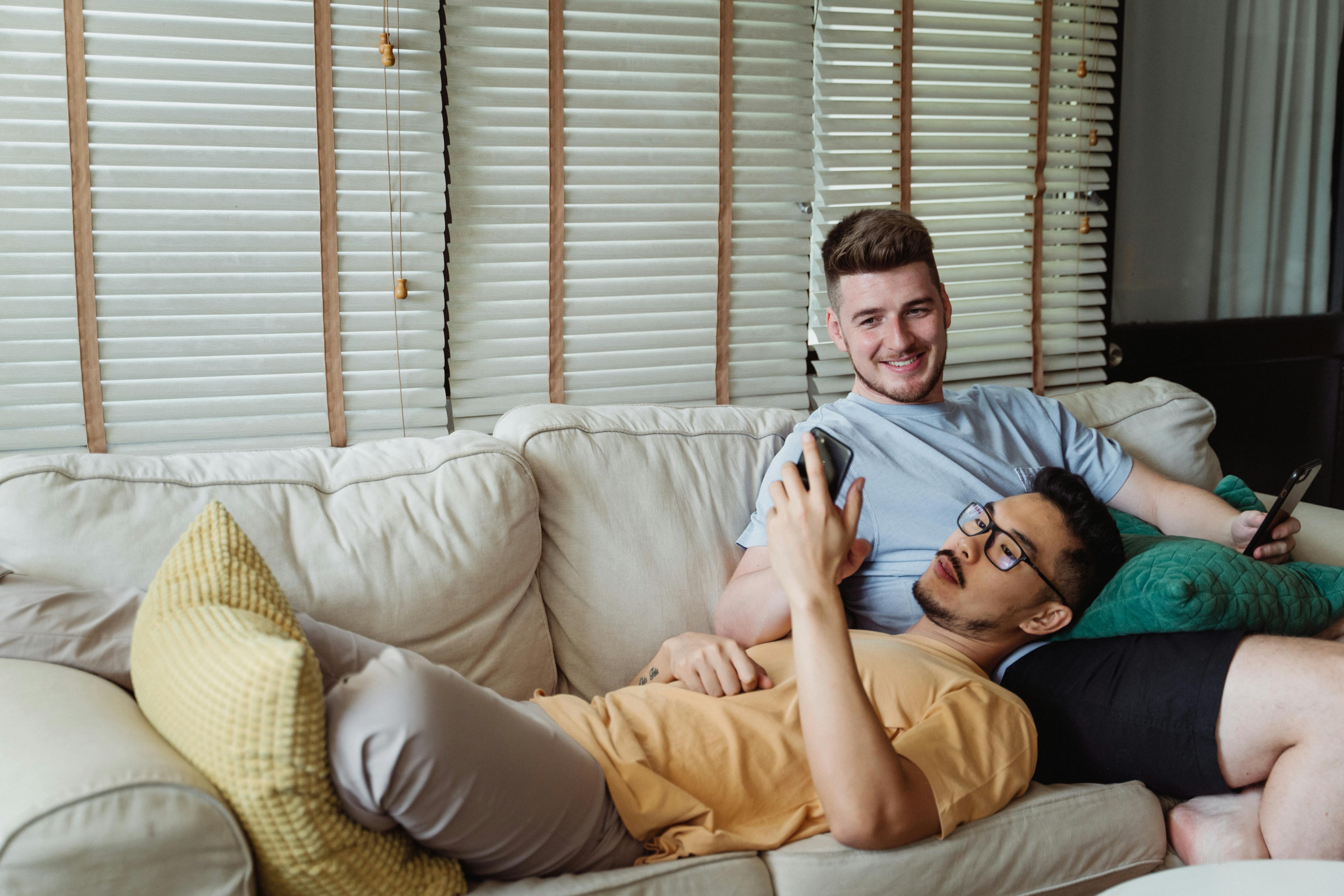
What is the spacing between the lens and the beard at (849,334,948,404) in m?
1.85

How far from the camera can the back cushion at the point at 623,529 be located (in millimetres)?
1711

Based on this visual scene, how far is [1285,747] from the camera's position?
1.27 m

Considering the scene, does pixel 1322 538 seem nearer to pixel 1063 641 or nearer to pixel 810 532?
pixel 1063 641

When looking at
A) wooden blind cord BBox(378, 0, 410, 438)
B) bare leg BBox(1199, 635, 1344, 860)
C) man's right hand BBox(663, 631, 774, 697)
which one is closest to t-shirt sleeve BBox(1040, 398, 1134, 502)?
bare leg BBox(1199, 635, 1344, 860)

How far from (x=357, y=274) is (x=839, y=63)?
1.27 m

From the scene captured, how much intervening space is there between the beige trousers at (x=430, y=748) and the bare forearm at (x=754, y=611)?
0.43 m

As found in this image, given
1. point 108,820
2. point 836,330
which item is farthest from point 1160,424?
point 108,820

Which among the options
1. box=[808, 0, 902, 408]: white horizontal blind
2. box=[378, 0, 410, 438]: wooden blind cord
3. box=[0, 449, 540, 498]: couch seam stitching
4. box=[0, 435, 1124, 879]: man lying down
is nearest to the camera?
box=[0, 435, 1124, 879]: man lying down

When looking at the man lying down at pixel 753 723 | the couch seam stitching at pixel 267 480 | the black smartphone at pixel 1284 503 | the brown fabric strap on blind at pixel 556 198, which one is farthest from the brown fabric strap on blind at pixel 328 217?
the black smartphone at pixel 1284 503

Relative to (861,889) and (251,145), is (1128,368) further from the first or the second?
(251,145)

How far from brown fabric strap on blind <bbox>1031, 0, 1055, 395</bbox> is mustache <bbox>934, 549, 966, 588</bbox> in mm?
1328

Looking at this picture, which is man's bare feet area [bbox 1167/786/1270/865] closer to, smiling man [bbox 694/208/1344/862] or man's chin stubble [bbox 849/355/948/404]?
smiling man [bbox 694/208/1344/862]

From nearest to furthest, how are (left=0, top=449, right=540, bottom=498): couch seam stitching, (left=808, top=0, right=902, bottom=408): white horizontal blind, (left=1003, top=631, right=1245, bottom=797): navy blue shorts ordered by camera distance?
1. (left=1003, top=631, right=1245, bottom=797): navy blue shorts
2. (left=0, top=449, right=540, bottom=498): couch seam stitching
3. (left=808, top=0, right=902, bottom=408): white horizontal blind

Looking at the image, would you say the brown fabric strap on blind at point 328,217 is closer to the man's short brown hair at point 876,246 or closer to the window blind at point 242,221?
the window blind at point 242,221
